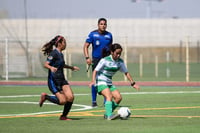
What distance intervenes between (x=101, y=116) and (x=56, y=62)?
1.63 metres

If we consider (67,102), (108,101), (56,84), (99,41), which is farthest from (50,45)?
(99,41)

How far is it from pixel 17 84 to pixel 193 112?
757 inches

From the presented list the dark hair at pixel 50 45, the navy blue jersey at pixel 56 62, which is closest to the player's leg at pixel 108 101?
the navy blue jersey at pixel 56 62

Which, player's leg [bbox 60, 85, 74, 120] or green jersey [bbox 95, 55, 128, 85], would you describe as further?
green jersey [bbox 95, 55, 128, 85]

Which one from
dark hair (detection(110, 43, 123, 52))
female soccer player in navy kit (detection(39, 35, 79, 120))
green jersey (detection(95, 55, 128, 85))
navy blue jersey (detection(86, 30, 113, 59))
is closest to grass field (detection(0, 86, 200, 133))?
female soccer player in navy kit (detection(39, 35, 79, 120))

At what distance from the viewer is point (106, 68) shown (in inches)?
680

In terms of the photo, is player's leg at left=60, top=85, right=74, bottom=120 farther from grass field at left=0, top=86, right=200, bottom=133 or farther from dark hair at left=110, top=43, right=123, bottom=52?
dark hair at left=110, top=43, right=123, bottom=52

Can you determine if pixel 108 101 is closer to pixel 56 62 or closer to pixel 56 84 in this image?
pixel 56 84

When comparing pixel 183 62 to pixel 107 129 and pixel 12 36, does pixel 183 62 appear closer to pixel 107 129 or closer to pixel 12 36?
pixel 12 36

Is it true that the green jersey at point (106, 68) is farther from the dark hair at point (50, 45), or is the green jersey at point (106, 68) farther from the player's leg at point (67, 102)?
A: the dark hair at point (50, 45)

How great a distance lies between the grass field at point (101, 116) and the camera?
14.3 meters

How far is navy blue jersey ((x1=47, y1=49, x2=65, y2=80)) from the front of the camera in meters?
16.8

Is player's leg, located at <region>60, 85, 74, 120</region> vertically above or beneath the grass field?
above

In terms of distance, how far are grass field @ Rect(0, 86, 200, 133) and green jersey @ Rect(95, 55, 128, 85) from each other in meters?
0.82
